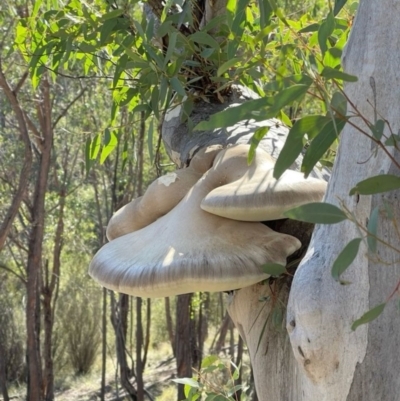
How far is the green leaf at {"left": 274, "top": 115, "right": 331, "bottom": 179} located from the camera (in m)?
0.88

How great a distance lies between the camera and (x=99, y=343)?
11367mm

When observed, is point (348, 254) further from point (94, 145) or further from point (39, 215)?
point (39, 215)

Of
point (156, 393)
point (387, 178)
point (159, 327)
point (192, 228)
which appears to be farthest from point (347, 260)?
point (159, 327)

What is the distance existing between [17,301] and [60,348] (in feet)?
3.07

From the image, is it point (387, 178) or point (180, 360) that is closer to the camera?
point (387, 178)

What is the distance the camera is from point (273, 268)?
1089 millimetres

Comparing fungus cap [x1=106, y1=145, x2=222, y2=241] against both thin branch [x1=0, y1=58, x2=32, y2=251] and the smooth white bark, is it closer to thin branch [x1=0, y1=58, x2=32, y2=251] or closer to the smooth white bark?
the smooth white bark

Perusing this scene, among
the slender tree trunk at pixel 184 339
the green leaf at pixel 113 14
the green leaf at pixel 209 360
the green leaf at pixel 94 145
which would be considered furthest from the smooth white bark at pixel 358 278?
the slender tree trunk at pixel 184 339

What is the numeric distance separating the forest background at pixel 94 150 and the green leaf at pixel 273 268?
0.30 ft

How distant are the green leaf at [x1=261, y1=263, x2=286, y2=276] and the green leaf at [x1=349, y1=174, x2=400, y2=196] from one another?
27 cm

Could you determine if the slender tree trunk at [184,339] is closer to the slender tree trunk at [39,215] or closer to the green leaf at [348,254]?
the slender tree trunk at [39,215]

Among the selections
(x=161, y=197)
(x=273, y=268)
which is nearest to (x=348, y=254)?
(x=273, y=268)

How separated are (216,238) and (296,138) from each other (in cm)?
31

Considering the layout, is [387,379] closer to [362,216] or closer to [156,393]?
[362,216]
